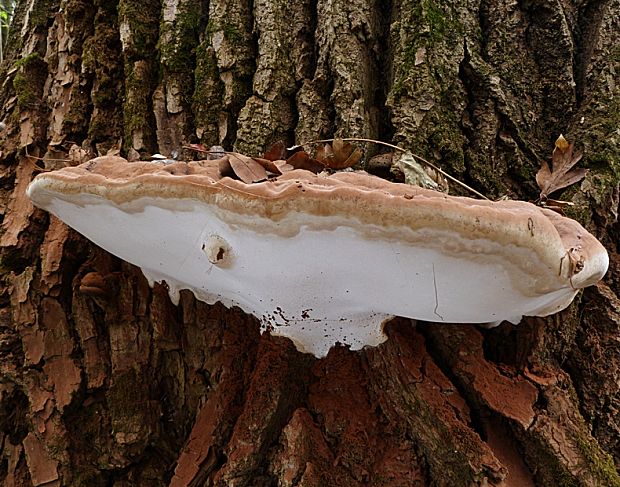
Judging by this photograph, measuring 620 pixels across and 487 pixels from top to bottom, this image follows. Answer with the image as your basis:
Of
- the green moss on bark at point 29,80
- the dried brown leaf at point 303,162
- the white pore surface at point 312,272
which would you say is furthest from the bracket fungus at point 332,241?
the green moss on bark at point 29,80

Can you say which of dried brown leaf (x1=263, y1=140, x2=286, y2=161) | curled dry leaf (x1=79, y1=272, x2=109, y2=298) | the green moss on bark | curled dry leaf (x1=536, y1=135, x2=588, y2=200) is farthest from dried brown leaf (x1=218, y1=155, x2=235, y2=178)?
the green moss on bark

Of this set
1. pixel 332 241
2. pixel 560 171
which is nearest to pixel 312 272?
pixel 332 241

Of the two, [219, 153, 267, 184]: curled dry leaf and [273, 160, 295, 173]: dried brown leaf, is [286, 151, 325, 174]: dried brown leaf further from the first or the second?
[219, 153, 267, 184]: curled dry leaf

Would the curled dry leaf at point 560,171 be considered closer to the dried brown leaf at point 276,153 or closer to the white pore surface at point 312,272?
the white pore surface at point 312,272

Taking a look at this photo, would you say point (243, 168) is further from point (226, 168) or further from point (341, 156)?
point (341, 156)

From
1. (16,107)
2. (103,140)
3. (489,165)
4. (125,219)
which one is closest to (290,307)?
(125,219)

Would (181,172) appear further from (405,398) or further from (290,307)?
(405,398)
